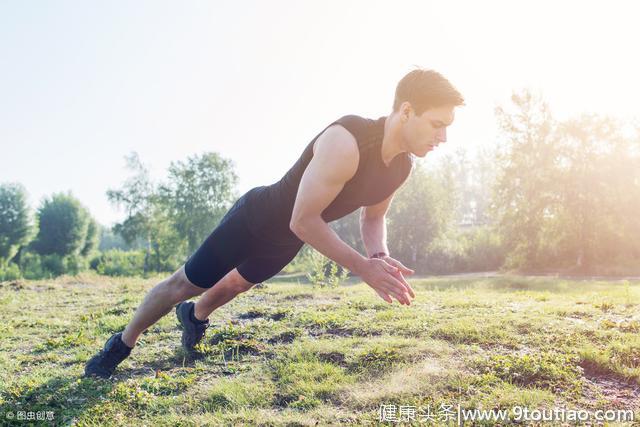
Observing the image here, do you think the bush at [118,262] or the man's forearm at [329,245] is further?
the bush at [118,262]

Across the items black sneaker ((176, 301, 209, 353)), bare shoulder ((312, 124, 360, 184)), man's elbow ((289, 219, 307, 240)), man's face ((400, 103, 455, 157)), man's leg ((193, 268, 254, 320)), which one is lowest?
black sneaker ((176, 301, 209, 353))

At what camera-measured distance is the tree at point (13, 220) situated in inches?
1657

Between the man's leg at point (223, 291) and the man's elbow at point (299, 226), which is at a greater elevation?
the man's elbow at point (299, 226)

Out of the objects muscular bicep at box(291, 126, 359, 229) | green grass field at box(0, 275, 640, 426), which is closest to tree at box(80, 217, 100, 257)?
green grass field at box(0, 275, 640, 426)

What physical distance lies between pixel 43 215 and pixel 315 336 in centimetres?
5259

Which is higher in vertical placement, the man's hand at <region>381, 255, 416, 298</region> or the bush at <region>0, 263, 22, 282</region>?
the man's hand at <region>381, 255, 416, 298</region>

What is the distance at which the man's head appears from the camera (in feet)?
11.0

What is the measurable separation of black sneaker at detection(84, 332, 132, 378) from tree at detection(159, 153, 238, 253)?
161 feet

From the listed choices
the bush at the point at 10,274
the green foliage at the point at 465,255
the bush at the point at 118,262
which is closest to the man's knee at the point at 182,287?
the bush at the point at 10,274

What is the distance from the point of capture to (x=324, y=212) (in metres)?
3.81

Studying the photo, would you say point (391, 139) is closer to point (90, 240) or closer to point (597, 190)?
point (597, 190)

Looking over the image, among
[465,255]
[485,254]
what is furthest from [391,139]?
[485,254]

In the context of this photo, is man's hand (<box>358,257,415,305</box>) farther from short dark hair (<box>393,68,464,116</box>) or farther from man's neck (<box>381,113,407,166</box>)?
short dark hair (<box>393,68,464,116</box>)

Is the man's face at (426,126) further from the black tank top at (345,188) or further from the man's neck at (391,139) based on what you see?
the black tank top at (345,188)
